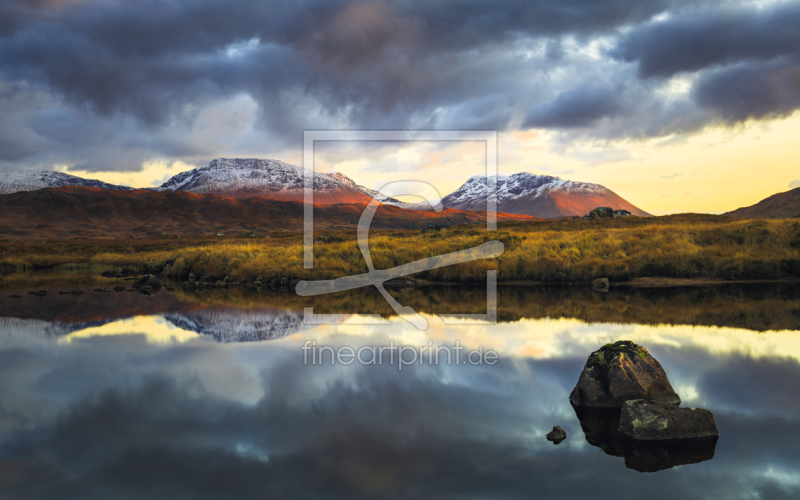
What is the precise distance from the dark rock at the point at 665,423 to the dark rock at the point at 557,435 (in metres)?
0.76

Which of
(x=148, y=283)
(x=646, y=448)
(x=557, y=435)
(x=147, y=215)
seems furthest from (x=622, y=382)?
(x=147, y=215)

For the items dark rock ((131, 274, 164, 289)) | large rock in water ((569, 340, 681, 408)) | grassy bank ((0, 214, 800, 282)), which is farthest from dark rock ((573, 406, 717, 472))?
dark rock ((131, 274, 164, 289))

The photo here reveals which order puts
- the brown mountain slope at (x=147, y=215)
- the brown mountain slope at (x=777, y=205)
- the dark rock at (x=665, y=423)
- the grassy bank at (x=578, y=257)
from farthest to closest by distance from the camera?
1. the brown mountain slope at (x=147, y=215)
2. the brown mountain slope at (x=777, y=205)
3. the grassy bank at (x=578, y=257)
4. the dark rock at (x=665, y=423)

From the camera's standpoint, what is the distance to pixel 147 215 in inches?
5551

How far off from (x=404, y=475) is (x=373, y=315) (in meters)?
10.9

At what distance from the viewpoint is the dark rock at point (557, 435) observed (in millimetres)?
6430

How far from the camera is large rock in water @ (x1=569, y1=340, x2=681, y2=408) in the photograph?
23.9 ft

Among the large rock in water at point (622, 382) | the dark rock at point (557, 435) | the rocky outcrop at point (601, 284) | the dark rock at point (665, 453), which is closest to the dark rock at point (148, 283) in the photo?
the rocky outcrop at point (601, 284)

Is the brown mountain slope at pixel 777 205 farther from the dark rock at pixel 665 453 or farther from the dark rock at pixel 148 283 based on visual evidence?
the dark rock at pixel 665 453

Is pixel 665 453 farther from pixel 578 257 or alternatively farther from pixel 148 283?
pixel 148 283

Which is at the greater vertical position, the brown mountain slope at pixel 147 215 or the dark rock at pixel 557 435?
the brown mountain slope at pixel 147 215

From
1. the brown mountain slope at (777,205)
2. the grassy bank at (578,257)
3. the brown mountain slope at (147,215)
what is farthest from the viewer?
the brown mountain slope at (147,215)

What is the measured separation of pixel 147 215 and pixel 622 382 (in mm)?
Answer: 154000

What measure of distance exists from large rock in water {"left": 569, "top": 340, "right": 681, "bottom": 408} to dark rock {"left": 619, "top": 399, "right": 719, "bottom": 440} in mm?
631
